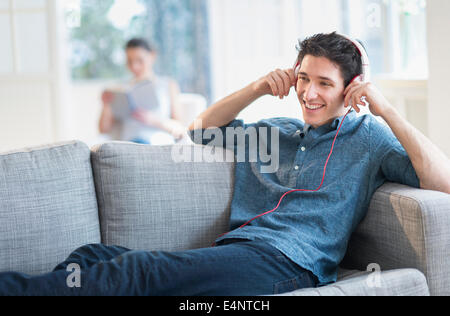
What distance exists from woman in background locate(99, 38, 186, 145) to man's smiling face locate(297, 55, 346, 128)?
194cm

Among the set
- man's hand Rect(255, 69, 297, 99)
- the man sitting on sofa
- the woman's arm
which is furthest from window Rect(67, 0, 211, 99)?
the man sitting on sofa

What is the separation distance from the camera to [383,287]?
1.38m

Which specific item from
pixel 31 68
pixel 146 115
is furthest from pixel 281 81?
pixel 31 68

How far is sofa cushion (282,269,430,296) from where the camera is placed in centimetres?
138

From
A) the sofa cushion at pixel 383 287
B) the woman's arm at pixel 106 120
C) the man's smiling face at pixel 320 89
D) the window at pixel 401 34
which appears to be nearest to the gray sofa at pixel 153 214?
the sofa cushion at pixel 383 287

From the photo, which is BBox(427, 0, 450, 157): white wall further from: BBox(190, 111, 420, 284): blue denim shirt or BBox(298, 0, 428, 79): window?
BBox(190, 111, 420, 284): blue denim shirt

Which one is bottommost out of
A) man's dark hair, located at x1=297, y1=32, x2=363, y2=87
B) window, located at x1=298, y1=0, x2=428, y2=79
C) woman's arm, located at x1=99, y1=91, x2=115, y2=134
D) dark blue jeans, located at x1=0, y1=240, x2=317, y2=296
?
dark blue jeans, located at x1=0, y1=240, x2=317, y2=296

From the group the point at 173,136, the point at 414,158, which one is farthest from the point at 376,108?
the point at 173,136

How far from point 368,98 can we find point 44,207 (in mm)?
990

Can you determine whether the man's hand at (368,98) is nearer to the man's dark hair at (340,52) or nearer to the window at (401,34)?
the man's dark hair at (340,52)

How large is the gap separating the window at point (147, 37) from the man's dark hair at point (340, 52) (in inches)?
178

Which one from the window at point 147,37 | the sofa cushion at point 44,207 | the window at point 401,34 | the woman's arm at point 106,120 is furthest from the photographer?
the window at point 147,37

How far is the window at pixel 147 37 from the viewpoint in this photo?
20.8ft
